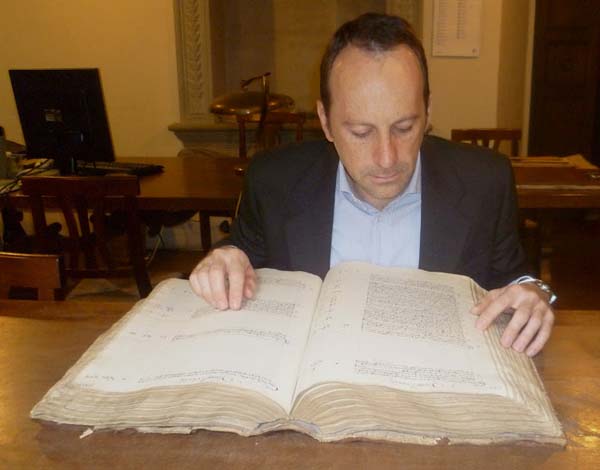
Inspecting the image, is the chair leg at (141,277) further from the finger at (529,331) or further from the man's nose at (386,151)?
the finger at (529,331)

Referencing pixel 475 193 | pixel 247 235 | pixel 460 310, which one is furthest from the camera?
pixel 247 235

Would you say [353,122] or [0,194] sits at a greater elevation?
[353,122]

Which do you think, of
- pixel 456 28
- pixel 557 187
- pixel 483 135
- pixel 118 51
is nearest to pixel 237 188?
pixel 557 187

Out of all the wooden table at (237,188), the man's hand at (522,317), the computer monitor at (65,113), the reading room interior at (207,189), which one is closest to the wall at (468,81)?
the reading room interior at (207,189)

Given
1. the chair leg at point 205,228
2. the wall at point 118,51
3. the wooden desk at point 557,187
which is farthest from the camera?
the wall at point 118,51

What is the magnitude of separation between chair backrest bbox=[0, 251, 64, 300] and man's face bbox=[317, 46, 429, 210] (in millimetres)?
617

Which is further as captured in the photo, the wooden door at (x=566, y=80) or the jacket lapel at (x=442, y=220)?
the wooden door at (x=566, y=80)

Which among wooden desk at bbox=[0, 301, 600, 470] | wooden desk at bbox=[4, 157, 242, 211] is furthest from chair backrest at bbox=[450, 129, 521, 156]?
wooden desk at bbox=[0, 301, 600, 470]

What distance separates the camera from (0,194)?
2.52 metres

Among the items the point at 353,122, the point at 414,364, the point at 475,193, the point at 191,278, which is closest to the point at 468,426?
the point at 414,364

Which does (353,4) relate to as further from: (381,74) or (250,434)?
(250,434)

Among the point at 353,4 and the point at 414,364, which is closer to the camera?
the point at 414,364

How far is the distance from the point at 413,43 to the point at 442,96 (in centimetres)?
361

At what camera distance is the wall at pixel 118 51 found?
4812 millimetres
